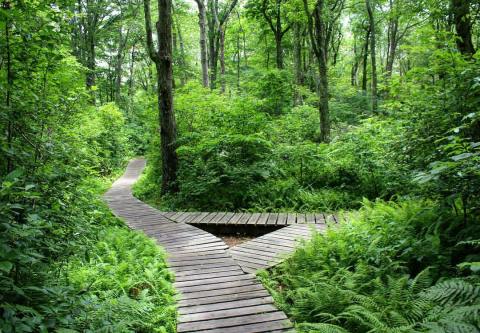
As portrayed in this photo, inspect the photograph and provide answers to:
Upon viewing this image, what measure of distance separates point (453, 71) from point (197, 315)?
5.27 metres

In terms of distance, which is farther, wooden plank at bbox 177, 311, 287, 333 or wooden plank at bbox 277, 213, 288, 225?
wooden plank at bbox 277, 213, 288, 225

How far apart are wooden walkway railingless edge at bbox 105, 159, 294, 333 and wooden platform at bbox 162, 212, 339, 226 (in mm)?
541

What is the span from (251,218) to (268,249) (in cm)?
219

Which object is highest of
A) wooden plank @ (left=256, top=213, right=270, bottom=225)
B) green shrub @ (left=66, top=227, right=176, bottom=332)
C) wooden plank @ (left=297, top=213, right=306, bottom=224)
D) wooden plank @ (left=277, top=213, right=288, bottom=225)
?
green shrub @ (left=66, top=227, right=176, bottom=332)

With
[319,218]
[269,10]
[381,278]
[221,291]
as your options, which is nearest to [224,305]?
[221,291]

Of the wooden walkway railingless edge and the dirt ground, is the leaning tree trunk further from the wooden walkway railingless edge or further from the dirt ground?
the dirt ground

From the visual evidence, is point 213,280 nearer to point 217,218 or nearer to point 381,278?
point 381,278

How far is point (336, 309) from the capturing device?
4.33 m

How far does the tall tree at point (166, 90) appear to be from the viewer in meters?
10.8

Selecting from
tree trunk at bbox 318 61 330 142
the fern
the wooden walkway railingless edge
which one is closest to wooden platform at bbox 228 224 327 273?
the wooden walkway railingless edge

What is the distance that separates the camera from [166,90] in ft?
36.2

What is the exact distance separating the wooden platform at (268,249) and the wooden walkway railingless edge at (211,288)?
0.70 feet

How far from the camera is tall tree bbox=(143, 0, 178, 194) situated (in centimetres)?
1075

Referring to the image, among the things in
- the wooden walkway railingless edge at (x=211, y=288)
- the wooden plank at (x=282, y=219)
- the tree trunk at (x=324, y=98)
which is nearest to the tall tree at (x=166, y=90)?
the wooden walkway railingless edge at (x=211, y=288)
